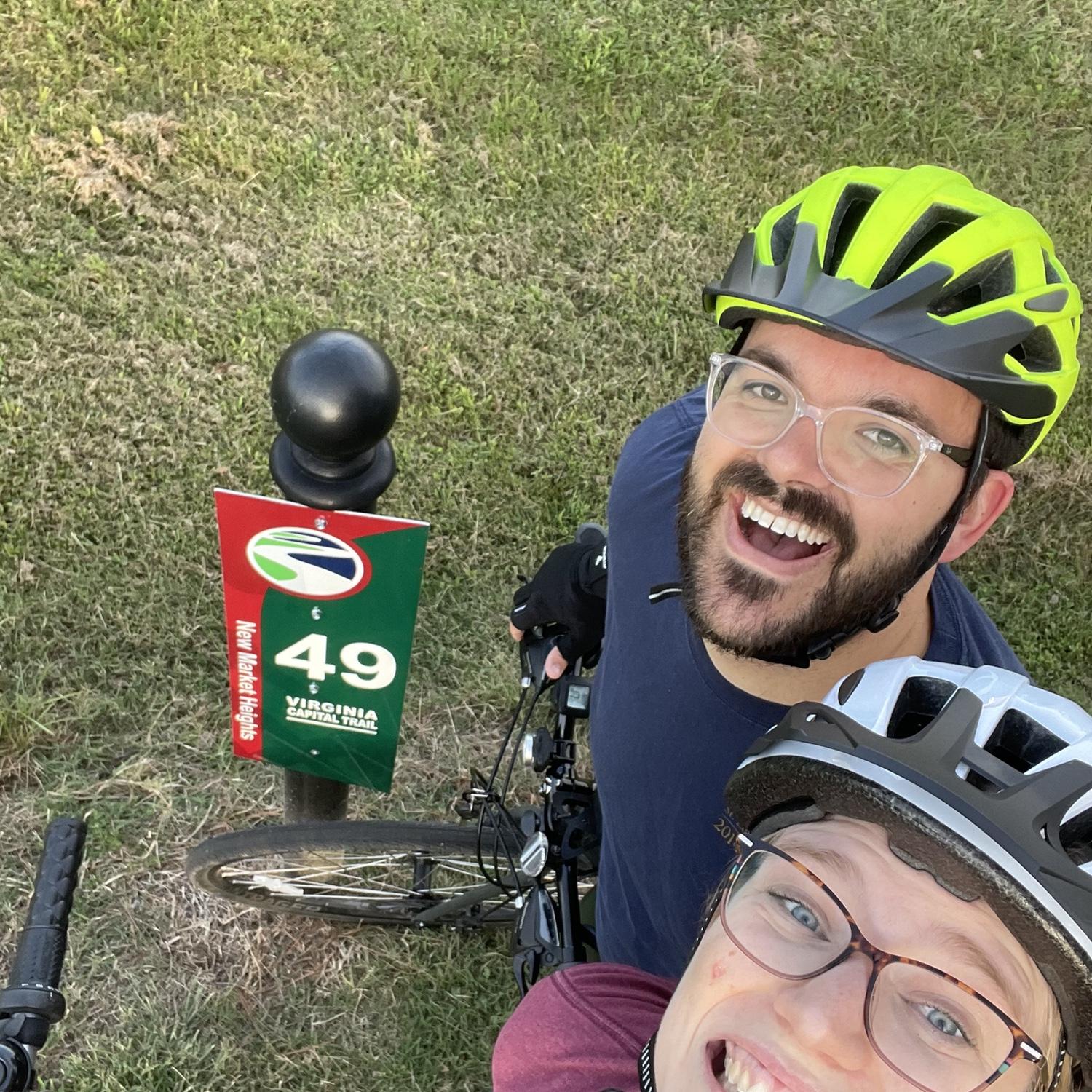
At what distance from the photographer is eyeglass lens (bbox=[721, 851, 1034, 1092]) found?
1.21 metres

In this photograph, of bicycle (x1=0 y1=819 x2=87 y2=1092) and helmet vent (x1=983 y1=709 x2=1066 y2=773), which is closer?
helmet vent (x1=983 y1=709 x2=1066 y2=773)

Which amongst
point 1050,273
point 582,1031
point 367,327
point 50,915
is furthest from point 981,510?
point 367,327

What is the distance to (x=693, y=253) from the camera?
13.4ft

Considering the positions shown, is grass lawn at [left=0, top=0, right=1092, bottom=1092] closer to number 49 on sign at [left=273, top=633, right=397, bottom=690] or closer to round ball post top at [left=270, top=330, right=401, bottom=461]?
number 49 on sign at [left=273, top=633, right=397, bottom=690]

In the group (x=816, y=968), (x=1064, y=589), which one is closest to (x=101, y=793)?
(x=816, y=968)

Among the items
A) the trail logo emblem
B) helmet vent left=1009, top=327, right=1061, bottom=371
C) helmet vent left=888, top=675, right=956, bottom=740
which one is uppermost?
helmet vent left=1009, top=327, right=1061, bottom=371

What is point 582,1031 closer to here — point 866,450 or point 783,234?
point 866,450

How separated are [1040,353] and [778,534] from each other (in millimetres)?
541

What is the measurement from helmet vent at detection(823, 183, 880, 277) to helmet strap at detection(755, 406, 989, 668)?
0.36 metres

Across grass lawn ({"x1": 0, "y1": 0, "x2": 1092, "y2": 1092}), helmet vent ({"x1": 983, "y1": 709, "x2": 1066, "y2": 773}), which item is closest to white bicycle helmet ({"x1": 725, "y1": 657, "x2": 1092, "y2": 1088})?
helmet vent ({"x1": 983, "y1": 709, "x2": 1066, "y2": 773})

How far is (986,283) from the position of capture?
5.72 ft

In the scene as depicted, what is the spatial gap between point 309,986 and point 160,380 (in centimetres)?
203

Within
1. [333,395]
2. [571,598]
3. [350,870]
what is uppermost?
[333,395]

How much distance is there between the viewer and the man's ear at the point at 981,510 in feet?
5.82
